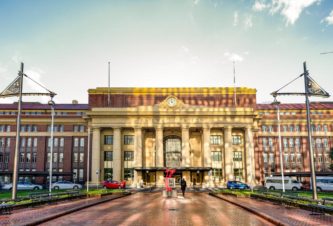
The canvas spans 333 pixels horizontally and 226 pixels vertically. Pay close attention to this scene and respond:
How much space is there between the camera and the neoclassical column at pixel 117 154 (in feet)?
211

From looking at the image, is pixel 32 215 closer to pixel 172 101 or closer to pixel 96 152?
pixel 96 152

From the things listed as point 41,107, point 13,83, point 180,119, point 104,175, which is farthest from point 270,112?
point 13,83

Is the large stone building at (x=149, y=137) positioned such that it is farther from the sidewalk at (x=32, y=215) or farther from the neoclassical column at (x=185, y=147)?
the sidewalk at (x=32, y=215)

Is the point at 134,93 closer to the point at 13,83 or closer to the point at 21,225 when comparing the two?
the point at 13,83

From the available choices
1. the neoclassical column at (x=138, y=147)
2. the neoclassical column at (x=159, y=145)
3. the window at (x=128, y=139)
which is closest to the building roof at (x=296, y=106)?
the neoclassical column at (x=159, y=145)

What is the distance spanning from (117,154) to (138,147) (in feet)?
15.0

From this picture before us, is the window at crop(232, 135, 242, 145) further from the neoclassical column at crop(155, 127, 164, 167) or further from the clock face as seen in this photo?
the neoclassical column at crop(155, 127, 164, 167)

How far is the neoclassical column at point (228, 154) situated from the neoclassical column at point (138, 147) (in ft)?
58.0

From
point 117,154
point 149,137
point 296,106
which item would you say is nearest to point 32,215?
point 117,154

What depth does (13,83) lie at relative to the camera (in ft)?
70.6

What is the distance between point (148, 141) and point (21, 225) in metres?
59.1

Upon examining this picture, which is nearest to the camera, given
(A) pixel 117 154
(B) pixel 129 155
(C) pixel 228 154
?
(A) pixel 117 154

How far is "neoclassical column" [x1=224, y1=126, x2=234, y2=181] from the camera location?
63.9 m

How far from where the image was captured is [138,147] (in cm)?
6481
